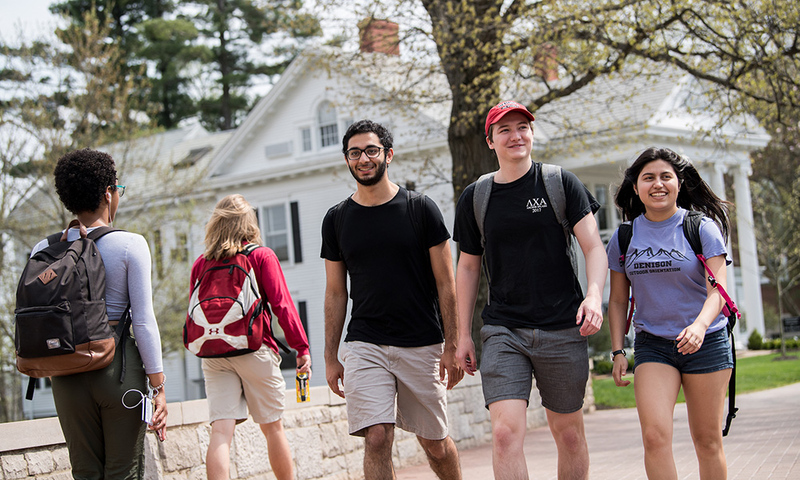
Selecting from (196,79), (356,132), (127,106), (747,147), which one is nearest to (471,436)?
(356,132)

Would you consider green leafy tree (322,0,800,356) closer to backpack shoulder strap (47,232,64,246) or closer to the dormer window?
backpack shoulder strap (47,232,64,246)

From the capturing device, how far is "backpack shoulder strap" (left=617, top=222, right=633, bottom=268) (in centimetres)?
464

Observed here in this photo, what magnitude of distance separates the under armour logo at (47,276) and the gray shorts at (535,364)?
2.17 metres

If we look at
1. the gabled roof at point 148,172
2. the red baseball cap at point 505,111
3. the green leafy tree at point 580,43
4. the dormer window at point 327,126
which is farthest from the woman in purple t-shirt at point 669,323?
the dormer window at point 327,126

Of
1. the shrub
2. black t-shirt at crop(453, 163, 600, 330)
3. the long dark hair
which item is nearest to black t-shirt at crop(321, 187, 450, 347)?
black t-shirt at crop(453, 163, 600, 330)

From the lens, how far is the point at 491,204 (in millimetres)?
4473

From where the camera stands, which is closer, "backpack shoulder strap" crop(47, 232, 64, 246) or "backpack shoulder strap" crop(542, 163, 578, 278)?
"backpack shoulder strap" crop(47, 232, 64, 246)

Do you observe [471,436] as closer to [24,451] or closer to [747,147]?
[24,451]

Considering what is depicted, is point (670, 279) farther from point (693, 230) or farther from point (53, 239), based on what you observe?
point (53, 239)

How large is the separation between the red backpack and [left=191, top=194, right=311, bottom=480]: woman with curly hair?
77 millimetres

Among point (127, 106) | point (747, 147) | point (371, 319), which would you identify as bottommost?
point (371, 319)

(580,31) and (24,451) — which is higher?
(580,31)

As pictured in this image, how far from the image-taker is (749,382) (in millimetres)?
15234

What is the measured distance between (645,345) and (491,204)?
1123 mm
